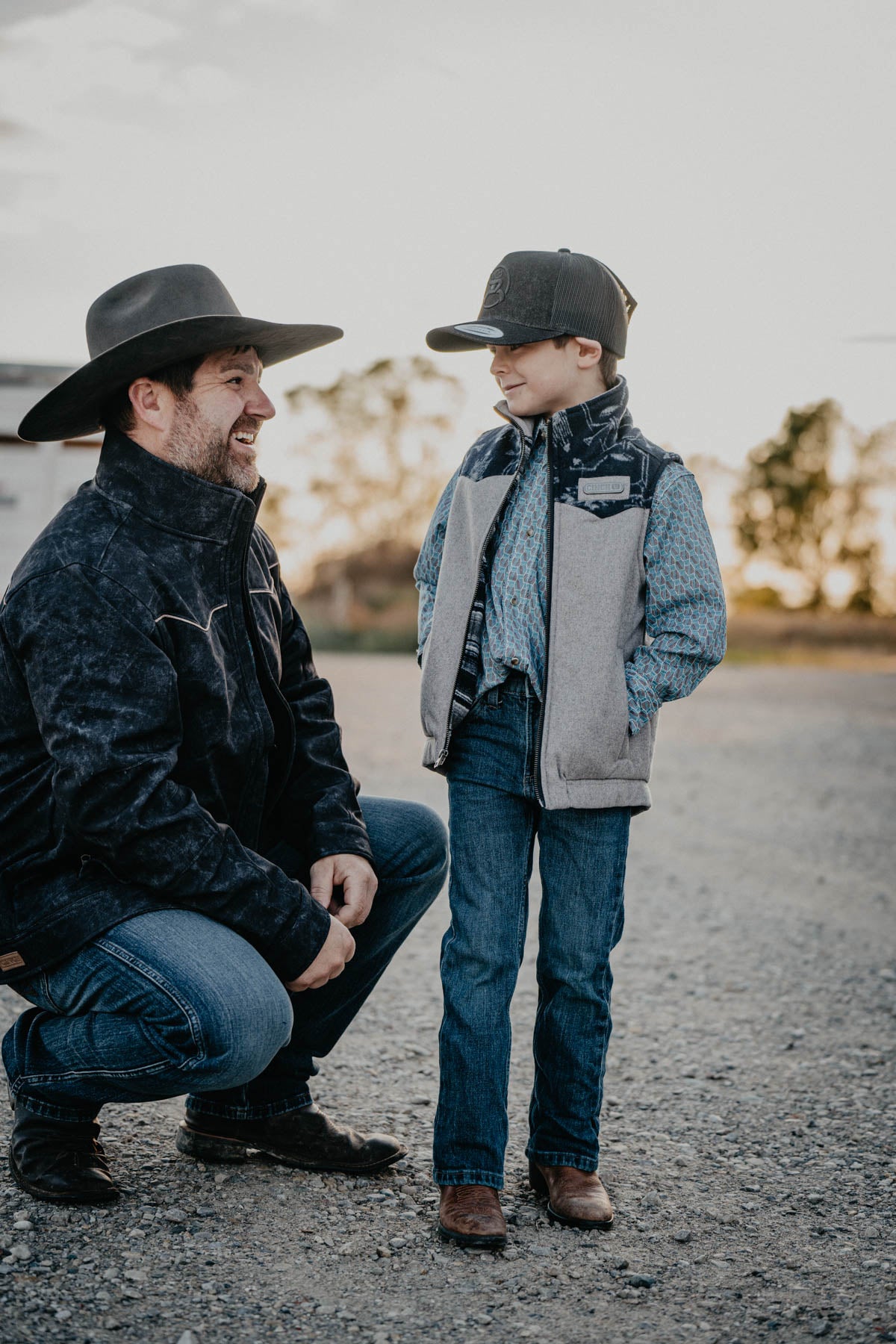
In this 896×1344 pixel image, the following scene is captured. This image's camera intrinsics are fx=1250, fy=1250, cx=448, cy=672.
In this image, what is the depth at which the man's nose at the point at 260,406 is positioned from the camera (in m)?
2.68

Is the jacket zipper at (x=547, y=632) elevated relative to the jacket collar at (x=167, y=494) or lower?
lower

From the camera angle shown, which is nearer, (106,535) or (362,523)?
(106,535)

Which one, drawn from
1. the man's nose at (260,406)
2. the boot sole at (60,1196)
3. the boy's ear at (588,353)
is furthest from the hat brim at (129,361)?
the boot sole at (60,1196)

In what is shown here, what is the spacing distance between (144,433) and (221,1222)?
5.23 ft

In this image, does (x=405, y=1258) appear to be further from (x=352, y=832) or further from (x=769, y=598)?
(x=769, y=598)

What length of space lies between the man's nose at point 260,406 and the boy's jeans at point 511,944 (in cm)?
78

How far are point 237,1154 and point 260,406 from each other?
1624 mm

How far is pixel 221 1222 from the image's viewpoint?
2426 mm

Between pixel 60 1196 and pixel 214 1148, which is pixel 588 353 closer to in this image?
pixel 214 1148

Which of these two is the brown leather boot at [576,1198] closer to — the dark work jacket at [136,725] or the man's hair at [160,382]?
the dark work jacket at [136,725]

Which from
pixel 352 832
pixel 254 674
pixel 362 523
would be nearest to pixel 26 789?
pixel 254 674

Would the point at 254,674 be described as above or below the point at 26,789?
above

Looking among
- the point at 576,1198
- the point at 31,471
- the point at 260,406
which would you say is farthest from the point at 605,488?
the point at 31,471

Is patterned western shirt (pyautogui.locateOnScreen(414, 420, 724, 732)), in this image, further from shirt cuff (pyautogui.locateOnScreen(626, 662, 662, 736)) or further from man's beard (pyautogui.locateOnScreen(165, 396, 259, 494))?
man's beard (pyautogui.locateOnScreen(165, 396, 259, 494))
